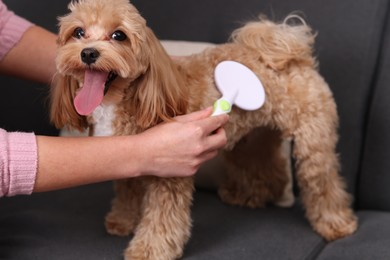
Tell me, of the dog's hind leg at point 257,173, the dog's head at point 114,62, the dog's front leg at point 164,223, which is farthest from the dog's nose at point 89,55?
the dog's hind leg at point 257,173

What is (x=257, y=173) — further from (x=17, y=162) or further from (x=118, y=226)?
(x=17, y=162)

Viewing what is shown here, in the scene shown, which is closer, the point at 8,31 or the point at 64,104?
the point at 64,104

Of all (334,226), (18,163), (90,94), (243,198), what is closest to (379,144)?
(334,226)

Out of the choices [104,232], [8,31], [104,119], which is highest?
[8,31]

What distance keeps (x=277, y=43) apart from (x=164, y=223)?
552 millimetres

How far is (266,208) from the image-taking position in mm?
1639

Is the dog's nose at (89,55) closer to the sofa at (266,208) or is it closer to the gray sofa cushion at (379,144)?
the sofa at (266,208)

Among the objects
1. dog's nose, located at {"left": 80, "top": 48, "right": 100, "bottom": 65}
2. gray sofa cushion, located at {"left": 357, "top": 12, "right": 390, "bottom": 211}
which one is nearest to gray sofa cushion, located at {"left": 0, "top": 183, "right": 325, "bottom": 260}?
gray sofa cushion, located at {"left": 357, "top": 12, "right": 390, "bottom": 211}

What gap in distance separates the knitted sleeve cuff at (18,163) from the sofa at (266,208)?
0.83 ft

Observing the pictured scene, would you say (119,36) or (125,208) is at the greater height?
(119,36)

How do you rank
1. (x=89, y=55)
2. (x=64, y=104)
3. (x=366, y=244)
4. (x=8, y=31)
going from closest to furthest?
(x=89, y=55), (x=64, y=104), (x=366, y=244), (x=8, y=31)

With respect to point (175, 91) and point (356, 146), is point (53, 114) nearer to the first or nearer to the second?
point (175, 91)

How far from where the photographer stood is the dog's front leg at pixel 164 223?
4.23ft

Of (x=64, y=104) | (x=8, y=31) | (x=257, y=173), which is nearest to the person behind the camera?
(x=64, y=104)
